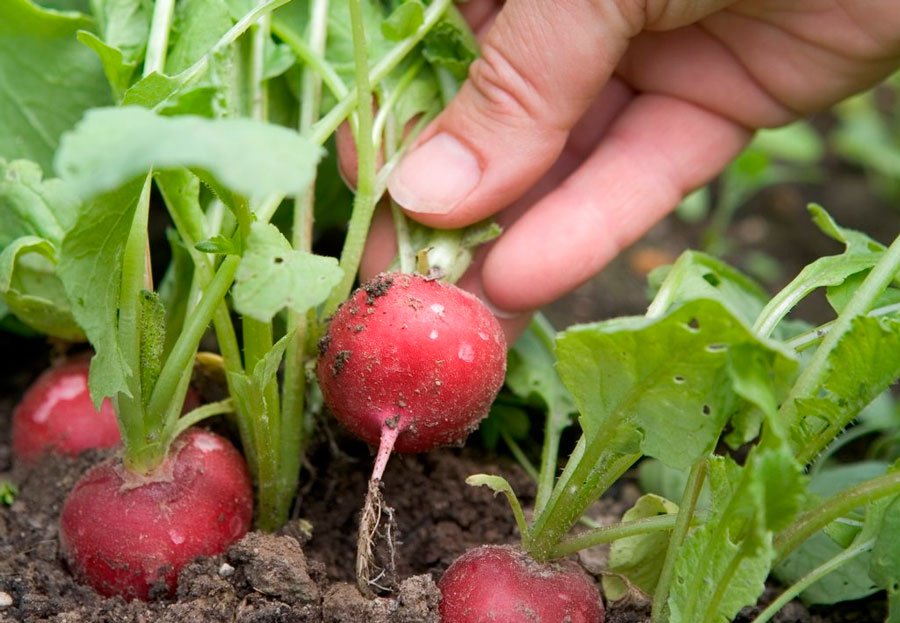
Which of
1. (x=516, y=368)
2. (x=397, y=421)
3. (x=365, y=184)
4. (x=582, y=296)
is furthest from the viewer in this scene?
(x=582, y=296)

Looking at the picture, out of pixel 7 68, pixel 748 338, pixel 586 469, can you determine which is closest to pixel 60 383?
pixel 7 68

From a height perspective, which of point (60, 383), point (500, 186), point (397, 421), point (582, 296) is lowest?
point (582, 296)

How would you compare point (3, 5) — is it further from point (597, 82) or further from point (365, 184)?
point (597, 82)

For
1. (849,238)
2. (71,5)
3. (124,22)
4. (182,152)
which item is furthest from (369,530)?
(71,5)

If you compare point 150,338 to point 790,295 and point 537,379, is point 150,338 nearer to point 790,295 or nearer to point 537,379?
point 537,379

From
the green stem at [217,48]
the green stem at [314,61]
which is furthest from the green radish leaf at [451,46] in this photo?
the green stem at [217,48]

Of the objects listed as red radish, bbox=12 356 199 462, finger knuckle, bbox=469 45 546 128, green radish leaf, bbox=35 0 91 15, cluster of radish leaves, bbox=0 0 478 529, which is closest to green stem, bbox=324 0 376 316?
cluster of radish leaves, bbox=0 0 478 529
